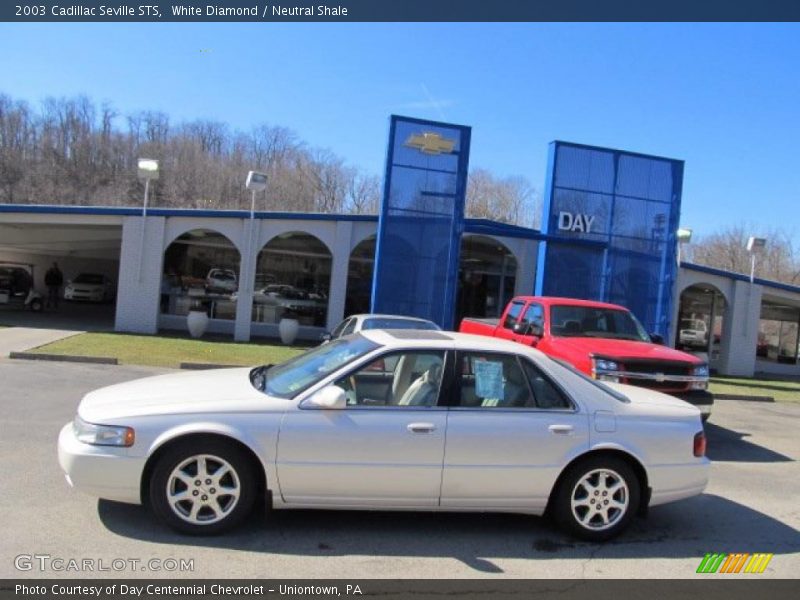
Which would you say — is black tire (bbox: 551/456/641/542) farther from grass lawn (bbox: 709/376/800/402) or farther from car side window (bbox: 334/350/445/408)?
Answer: grass lawn (bbox: 709/376/800/402)

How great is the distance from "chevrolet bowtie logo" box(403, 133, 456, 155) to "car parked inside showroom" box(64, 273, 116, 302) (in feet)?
65.3

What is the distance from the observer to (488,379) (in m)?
5.10

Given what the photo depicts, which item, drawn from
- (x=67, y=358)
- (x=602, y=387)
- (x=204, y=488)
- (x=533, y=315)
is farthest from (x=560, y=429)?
(x=67, y=358)

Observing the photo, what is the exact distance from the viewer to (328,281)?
22469mm

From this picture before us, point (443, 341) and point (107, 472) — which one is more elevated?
point (443, 341)

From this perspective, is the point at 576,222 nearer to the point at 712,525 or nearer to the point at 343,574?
the point at 712,525

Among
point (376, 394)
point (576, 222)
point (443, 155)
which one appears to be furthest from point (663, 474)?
point (576, 222)

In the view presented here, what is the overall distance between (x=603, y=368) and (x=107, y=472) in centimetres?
602

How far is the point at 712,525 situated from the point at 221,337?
1697cm

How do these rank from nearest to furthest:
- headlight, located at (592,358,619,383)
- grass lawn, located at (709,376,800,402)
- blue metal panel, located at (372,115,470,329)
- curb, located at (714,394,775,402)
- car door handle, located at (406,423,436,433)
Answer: car door handle, located at (406,423,436,433) < headlight, located at (592,358,619,383) < curb, located at (714,394,775,402) < grass lawn, located at (709,376,800,402) < blue metal panel, located at (372,115,470,329)

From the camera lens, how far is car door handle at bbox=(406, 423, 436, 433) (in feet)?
15.6

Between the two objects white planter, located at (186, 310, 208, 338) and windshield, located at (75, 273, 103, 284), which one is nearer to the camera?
white planter, located at (186, 310, 208, 338)

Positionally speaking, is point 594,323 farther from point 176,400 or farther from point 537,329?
point 176,400

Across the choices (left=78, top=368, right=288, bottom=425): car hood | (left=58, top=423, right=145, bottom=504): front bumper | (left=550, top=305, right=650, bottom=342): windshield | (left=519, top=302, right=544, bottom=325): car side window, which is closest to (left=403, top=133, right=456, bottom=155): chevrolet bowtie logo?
(left=519, top=302, right=544, bottom=325): car side window
